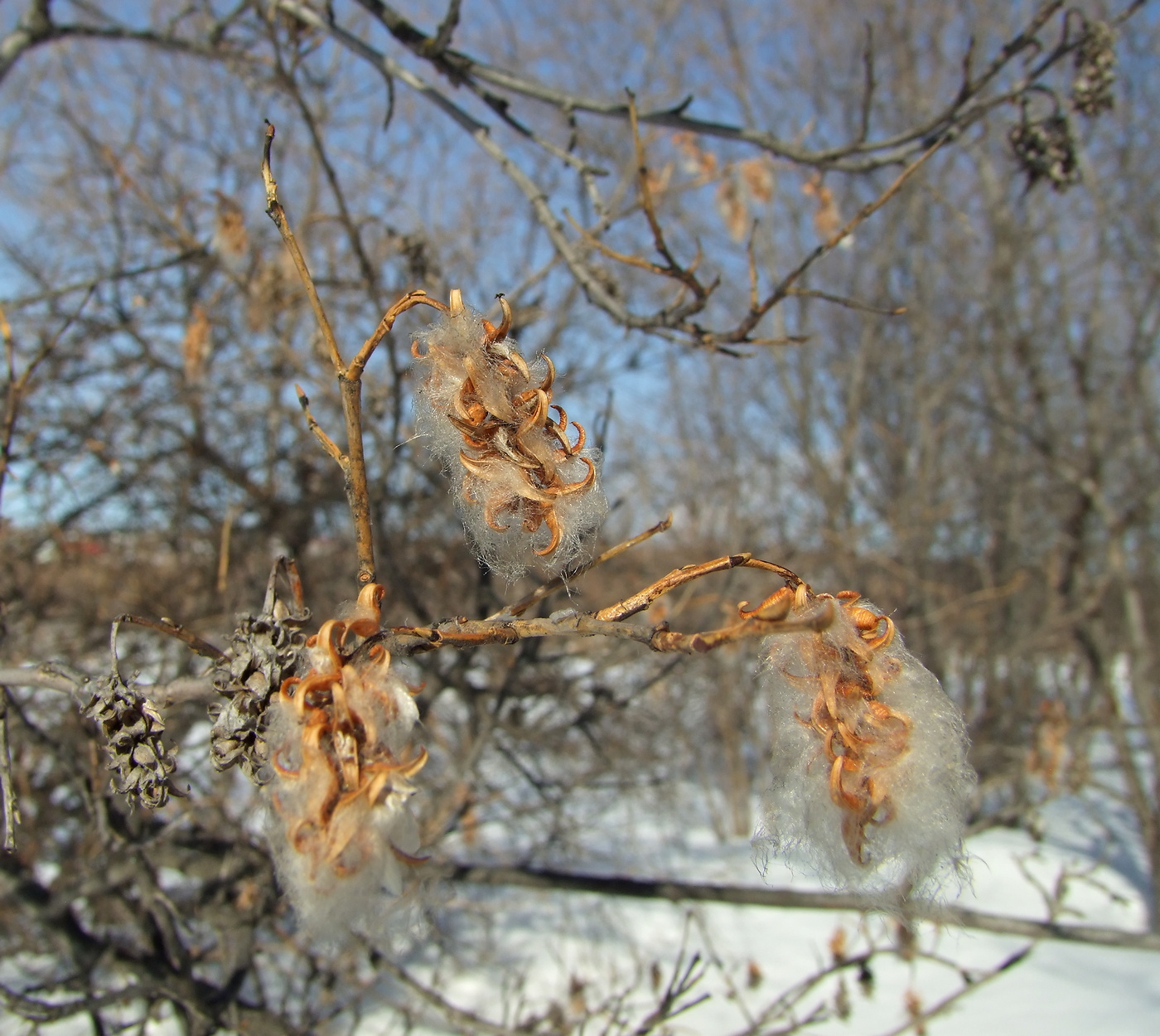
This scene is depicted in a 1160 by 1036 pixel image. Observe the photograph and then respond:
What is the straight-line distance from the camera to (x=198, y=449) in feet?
12.1

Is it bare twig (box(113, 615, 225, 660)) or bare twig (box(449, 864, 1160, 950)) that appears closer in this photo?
bare twig (box(113, 615, 225, 660))

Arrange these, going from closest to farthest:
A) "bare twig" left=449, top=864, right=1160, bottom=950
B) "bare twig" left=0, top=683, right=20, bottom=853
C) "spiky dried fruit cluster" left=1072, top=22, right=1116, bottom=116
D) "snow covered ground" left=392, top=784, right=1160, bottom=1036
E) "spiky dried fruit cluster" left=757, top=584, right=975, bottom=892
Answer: "spiky dried fruit cluster" left=757, top=584, right=975, bottom=892, "bare twig" left=0, top=683, right=20, bottom=853, "spiky dried fruit cluster" left=1072, top=22, right=1116, bottom=116, "bare twig" left=449, top=864, right=1160, bottom=950, "snow covered ground" left=392, top=784, right=1160, bottom=1036

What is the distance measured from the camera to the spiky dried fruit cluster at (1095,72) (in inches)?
80.5

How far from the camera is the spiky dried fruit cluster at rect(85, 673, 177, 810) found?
3.01ft

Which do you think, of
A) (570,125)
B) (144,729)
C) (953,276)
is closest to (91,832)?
(144,729)

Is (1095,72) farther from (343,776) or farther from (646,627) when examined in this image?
(343,776)

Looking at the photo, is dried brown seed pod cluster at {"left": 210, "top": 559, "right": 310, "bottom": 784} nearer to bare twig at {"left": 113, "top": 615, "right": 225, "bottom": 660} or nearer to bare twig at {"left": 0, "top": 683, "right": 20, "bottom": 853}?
bare twig at {"left": 113, "top": 615, "right": 225, "bottom": 660}

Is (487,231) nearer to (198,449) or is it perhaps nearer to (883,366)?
(198,449)

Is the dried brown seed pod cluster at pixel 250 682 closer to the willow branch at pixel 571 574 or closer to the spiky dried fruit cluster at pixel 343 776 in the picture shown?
the spiky dried fruit cluster at pixel 343 776

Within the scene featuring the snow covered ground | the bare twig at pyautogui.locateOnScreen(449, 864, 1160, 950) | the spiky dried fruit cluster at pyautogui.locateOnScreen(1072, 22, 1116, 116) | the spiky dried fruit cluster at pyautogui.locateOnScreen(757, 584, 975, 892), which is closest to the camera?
the spiky dried fruit cluster at pyautogui.locateOnScreen(757, 584, 975, 892)

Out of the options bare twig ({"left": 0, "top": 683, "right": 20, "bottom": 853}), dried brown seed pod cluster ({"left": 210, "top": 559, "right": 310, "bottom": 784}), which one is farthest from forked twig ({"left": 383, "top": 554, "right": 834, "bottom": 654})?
bare twig ({"left": 0, "top": 683, "right": 20, "bottom": 853})

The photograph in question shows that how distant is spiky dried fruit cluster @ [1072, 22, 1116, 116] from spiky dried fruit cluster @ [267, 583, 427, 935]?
2.36m

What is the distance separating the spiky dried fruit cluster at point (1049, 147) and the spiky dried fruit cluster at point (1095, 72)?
75mm

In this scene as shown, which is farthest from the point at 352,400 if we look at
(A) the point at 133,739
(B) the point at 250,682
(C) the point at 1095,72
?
(C) the point at 1095,72
